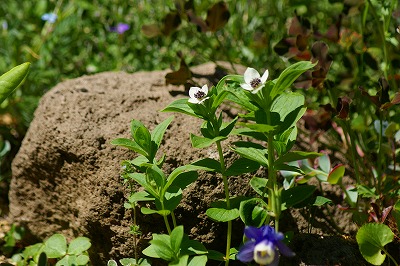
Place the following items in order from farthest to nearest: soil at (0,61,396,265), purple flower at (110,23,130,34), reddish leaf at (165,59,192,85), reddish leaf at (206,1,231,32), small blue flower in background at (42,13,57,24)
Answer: purple flower at (110,23,130,34) → small blue flower in background at (42,13,57,24) → reddish leaf at (206,1,231,32) → reddish leaf at (165,59,192,85) → soil at (0,61,396,265)

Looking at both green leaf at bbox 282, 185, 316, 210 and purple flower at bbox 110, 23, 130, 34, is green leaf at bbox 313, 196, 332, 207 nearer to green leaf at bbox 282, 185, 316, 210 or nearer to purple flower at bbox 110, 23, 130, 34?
green leaf at bbox 282, 185, 316, 210

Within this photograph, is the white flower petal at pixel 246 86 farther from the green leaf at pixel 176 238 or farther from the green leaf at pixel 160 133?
the green leaf at pixel 176 238

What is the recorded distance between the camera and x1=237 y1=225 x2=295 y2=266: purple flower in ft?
4.73

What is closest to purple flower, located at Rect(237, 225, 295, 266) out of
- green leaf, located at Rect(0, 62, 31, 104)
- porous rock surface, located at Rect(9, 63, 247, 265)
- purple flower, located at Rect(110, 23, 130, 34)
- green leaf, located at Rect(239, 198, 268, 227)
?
green leaf, located at Rect(239, 198, 268, 227)

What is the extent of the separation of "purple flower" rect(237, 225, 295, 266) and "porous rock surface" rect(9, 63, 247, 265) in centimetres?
48

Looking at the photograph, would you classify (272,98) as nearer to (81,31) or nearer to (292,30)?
(292,30)

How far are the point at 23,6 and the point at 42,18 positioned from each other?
0.48 m

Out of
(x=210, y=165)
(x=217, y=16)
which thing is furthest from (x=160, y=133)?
(x=217, y=16)

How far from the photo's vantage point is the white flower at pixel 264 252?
1.44 m

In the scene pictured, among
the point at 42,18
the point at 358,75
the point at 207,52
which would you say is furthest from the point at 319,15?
the point at 42,18

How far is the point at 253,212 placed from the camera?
166cm

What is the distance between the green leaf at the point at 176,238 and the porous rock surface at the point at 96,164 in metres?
0.35

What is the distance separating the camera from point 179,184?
1.78m

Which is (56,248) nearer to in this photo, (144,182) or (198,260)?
(144,182)
